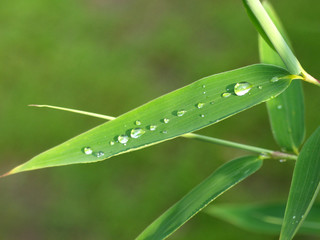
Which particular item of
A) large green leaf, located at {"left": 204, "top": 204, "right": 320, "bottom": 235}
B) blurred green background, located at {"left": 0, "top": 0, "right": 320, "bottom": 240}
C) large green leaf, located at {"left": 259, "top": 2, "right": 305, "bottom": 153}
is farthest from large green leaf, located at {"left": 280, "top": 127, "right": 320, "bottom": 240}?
blurred green background, located at {"left": 0, "top": 0, "right": 320, "bottom": 240}

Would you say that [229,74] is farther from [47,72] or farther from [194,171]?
[47,72]

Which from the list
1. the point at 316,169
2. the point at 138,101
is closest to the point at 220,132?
the point at 138,101

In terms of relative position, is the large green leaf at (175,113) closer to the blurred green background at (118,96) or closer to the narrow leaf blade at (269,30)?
the narrow leaf blade at (269,30)

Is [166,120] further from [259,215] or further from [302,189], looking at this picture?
[259,215]

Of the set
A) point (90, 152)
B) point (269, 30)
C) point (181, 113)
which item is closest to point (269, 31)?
point (269, 30)

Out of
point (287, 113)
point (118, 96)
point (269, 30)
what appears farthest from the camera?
point (118, 96)

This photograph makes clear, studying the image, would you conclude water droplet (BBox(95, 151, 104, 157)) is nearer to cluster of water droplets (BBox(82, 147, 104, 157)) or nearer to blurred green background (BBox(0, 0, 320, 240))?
cluster of water droplets (BBox(82, 147, 104, 157))

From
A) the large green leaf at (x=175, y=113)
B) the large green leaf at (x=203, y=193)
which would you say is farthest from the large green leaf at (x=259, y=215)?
the large green leaf at (x=175, y=113)
